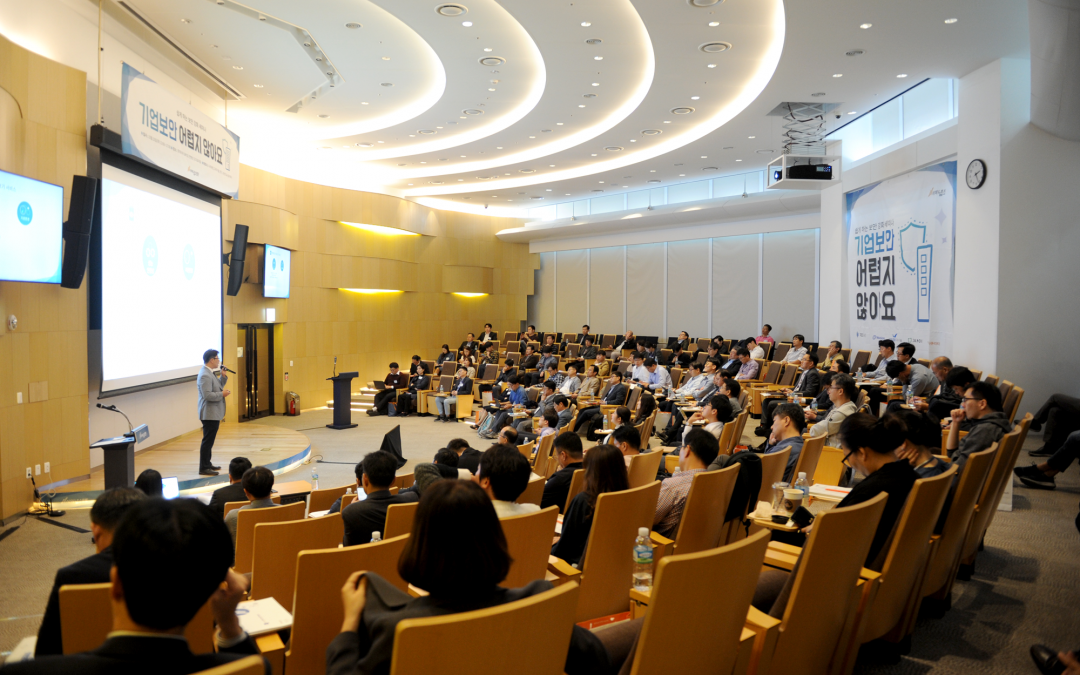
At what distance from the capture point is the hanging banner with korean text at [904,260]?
30.0ft

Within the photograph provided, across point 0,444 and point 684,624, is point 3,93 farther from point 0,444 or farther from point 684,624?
point 684,624

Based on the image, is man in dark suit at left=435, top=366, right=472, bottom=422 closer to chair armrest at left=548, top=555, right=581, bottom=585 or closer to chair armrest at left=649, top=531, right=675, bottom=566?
chair armrest at left=649, top=531, right=675, bottom=566

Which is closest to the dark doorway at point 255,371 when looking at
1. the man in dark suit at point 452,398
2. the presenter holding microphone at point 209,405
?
the man in dark suit at point 452,398

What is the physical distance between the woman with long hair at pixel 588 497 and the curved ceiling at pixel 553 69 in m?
5.73

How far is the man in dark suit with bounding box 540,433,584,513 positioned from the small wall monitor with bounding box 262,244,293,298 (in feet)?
33.5

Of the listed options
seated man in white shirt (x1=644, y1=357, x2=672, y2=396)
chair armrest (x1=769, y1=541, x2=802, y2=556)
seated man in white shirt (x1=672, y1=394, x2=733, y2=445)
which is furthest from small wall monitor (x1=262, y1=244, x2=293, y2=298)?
chair armrest (x1=769, y1=541, x2=802, y2=556)

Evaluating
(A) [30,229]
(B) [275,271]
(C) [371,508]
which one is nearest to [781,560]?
(C) [371,508]

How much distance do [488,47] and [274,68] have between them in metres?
3.47

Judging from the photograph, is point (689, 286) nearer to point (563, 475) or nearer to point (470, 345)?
point (470, 345)

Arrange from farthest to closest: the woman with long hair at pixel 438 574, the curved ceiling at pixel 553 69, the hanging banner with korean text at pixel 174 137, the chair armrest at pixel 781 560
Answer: the curved ceiling at pixel 553 69, the hanging banner with korean text at pixel 174 137, the chair armrest at pixel 781 560, the woman with long hair at pixel 438 574

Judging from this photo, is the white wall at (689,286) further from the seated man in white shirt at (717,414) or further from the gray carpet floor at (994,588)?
the seated man in white shirt at (717,414)

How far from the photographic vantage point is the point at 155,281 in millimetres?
8328

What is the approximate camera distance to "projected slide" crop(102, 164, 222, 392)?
7473 millimetres

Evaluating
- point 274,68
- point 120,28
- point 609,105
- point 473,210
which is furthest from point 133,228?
point 473,210
